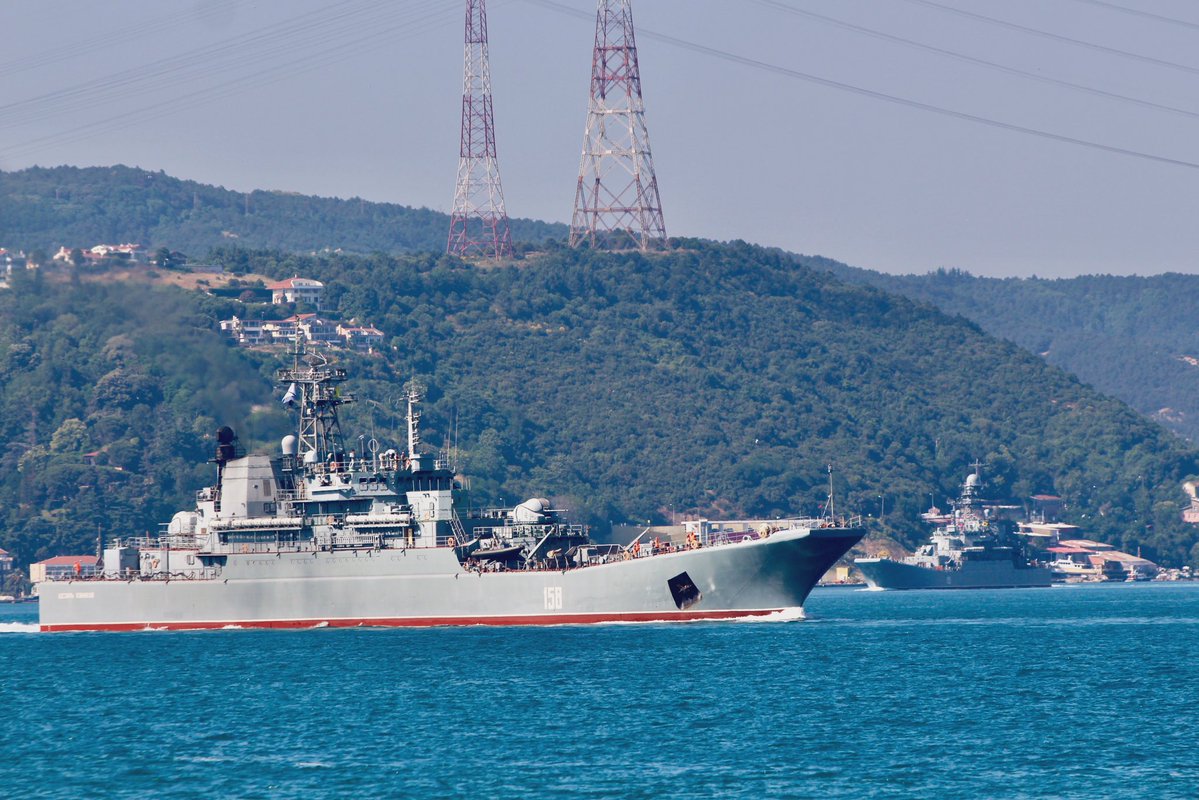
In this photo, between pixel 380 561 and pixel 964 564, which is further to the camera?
pixel 964 564

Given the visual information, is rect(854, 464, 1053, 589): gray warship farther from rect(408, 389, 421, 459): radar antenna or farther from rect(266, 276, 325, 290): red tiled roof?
rect(408, 389, 421, 459): radar antenna

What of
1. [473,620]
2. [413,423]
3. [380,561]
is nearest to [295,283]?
[413,423]

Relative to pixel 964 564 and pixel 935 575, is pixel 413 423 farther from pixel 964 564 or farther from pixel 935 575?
pixel 964 564

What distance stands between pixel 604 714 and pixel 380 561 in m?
27.9

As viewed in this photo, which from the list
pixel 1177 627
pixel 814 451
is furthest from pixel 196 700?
pixel 814 451

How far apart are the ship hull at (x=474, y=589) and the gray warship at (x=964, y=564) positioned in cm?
7703

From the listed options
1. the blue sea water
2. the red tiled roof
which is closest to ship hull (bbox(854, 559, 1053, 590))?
the red tiled roof

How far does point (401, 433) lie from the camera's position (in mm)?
158750

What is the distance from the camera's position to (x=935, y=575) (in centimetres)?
15212

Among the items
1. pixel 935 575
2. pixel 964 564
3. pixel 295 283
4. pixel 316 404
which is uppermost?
pixel 295 283

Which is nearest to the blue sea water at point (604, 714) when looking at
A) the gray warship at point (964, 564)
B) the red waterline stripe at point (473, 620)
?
the red waterline stripe at point (473, 620)

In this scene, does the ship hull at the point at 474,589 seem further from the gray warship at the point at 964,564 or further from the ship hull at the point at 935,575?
the gray warship at the point at 964,564

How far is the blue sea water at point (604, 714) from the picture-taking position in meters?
40.5

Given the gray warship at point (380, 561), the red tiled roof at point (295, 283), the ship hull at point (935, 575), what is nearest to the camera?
the gray warship at point (380, 561)
